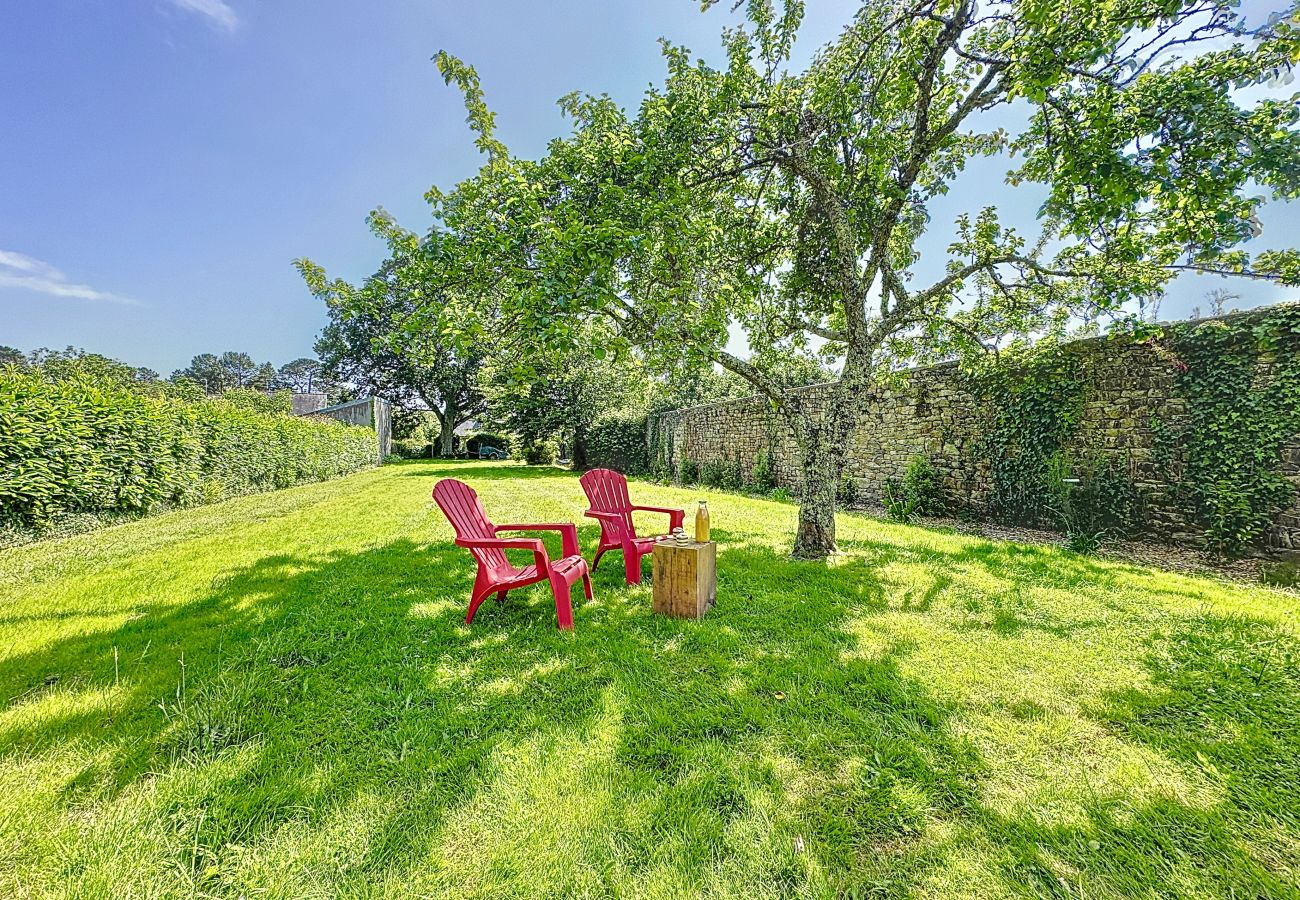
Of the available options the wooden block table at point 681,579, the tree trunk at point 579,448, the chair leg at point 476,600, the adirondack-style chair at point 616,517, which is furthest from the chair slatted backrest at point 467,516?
the tree trunk at point 579,448

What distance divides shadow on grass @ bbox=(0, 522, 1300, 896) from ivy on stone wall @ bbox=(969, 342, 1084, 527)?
11.1 ft

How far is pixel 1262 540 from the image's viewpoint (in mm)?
4148

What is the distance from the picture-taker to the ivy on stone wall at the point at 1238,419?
13.3ft

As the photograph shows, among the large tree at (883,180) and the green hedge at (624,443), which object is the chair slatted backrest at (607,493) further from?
the green hedge at (624,443)

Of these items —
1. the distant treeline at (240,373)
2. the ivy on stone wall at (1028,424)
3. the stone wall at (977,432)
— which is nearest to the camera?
the stone wall at (977,432)

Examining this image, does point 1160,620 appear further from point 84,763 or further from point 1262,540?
point 84,763

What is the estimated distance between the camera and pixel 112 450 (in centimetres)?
609

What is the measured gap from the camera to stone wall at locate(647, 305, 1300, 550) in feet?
15.5

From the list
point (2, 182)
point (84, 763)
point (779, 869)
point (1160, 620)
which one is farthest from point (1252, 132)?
point (2, 182)

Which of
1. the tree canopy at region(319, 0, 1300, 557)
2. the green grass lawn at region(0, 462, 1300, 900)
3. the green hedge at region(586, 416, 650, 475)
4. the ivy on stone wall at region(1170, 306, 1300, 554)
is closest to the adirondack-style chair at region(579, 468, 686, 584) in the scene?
the green grass lawn at region(0, 462, 1300, 900)

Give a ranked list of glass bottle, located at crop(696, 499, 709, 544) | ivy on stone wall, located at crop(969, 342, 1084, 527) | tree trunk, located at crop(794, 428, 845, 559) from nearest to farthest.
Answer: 1. glass bottle, located at crop(696, 499, 709, 544)
2. tree trunk, located at crop(794, 428, 845, 559)
3. ivy on stone wall, located at crop(969, 342, 1084, 527)

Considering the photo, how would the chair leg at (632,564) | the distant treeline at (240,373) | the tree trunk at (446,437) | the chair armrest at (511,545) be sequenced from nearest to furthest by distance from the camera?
the chair armrest at (511,545)
the chair leg at (632,564)
the tree trunk at (446,437)
the distant treeline at (240,373)

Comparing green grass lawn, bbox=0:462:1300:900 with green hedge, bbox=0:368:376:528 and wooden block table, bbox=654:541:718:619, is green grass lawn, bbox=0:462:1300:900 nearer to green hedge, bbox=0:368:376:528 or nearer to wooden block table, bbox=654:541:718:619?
wooden block table, bbox=654:541:718:619

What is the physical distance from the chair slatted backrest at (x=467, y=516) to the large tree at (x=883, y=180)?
1344 mm
